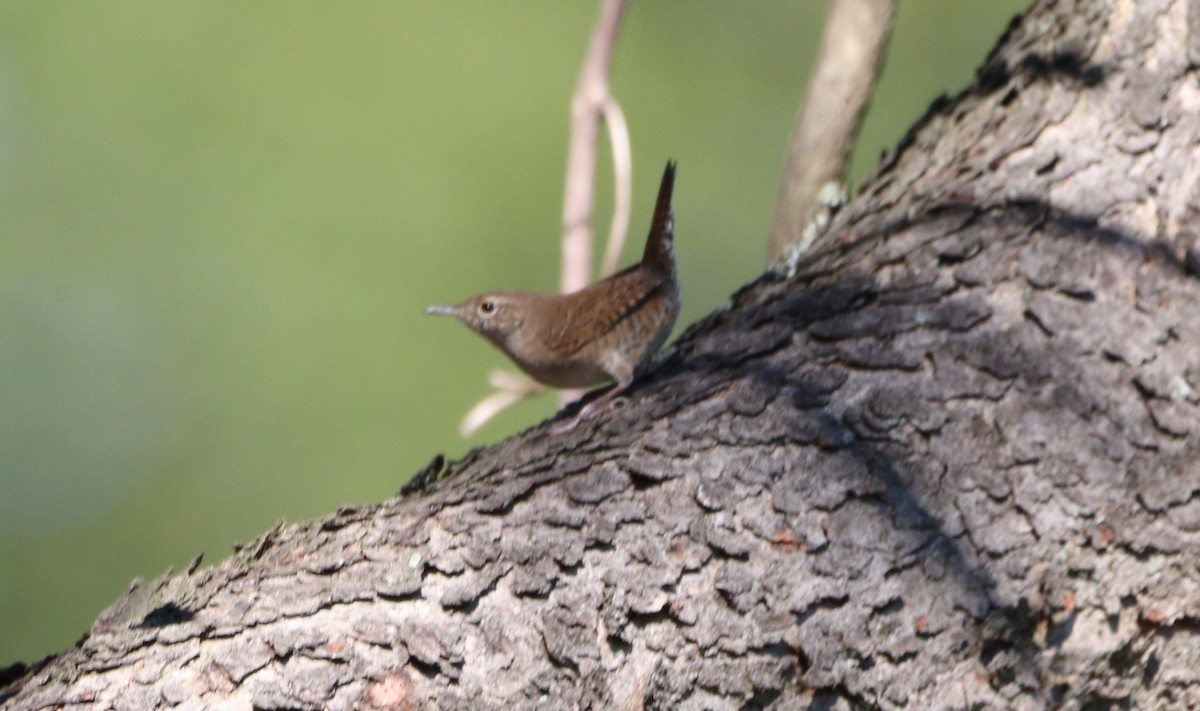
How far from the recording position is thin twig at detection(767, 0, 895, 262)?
11.0ft

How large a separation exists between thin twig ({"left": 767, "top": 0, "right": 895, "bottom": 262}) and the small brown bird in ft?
1.72

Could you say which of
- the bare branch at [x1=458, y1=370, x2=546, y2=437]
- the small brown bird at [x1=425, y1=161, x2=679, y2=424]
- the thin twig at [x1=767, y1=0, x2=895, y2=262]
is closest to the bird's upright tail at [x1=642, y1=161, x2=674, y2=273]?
the small brown bird at [x1=425, y1=161, x2=679, y2=424]

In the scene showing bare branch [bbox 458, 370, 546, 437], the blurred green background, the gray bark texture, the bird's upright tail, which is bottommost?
the gray bark texture

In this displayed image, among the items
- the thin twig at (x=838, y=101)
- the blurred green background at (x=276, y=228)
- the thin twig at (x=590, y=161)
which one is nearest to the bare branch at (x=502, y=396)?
the thin twig at (x=590, y=161)

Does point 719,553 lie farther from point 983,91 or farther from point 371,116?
point 371,116

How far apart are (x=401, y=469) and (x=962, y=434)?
6.33 meters

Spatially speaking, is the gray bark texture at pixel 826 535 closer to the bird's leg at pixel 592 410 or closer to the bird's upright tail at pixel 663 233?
the bird's leg at pixel 592 410

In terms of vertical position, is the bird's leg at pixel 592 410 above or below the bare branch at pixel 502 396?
below

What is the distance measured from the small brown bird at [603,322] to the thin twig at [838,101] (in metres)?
0.52

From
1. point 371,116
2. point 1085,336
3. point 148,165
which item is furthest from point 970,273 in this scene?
point 148,165

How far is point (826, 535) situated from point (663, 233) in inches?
52.3

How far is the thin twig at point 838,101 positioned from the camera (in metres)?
3.37

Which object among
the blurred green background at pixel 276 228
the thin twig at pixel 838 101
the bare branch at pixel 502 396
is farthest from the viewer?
the blurred green background at pixel 276 228

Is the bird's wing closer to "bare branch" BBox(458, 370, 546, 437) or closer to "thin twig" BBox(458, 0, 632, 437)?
"thin twig" BBox(458, 0, 632, 437)
